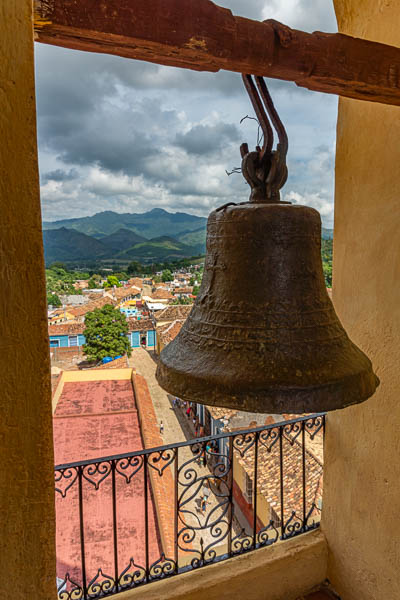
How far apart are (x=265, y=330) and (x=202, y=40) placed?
2.14 ft

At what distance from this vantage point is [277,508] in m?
4.23

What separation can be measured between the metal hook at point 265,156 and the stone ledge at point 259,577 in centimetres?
189

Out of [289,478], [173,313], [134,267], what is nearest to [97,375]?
[173,313]

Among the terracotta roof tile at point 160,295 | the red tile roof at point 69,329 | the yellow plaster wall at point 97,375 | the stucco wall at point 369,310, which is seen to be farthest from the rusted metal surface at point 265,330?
the terracotta roof tile at point 160,295

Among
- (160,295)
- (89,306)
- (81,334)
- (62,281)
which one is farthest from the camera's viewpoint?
(160,295)

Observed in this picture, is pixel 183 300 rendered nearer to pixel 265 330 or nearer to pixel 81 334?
pixel 81 334

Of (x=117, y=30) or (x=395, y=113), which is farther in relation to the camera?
(x=395, y=113)

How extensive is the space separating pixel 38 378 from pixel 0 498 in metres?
0.29

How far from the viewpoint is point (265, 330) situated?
3.01 feet

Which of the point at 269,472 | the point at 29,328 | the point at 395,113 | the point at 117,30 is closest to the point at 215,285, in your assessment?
the point at 29,328

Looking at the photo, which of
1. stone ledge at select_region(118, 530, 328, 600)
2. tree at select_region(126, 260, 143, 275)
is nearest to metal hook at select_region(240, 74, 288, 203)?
stone ledge at select_region(118, 530, 328, 600)

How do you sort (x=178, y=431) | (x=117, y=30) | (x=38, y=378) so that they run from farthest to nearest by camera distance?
(x=178, y=431), (x=38, y=378), (x=117, y=30)

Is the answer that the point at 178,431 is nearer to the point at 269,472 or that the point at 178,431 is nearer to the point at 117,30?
the point at 269,472

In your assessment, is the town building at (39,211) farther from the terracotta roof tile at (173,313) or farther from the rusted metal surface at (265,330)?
the terracotta roof tile at (173,313)
